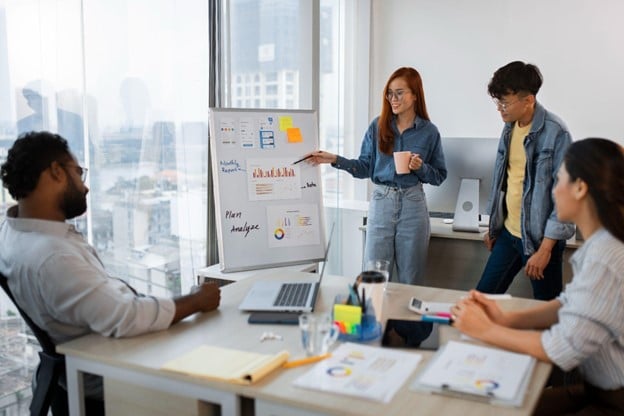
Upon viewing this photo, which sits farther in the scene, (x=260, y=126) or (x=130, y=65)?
(x=260, y=126)

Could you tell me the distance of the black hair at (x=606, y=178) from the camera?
1.50 meters

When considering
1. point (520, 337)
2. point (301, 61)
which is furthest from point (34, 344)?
point (301, 61)

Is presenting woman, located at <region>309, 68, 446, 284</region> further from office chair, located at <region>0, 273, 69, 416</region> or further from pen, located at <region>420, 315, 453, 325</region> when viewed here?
office chair, located at <region>0, 273, 69, 416</region>

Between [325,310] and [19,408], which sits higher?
[325,310]

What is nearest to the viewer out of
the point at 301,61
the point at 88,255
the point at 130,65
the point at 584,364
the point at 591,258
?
the point at 591,258

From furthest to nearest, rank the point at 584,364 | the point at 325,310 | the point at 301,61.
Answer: the point at 301,61 < the point at 325,310 < the point at 584,364

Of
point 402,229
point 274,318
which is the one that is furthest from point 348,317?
point 402,229

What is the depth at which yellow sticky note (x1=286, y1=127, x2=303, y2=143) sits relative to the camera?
3121mm

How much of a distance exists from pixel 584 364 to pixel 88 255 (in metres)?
1.43

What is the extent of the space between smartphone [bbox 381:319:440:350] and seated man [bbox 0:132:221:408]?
0.62 meters

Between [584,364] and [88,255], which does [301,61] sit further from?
[584,364]

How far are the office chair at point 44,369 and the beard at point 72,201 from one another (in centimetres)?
25

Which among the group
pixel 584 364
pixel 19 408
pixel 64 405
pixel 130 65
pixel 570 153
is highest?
pixel 130 65

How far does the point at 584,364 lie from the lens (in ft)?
5.30
